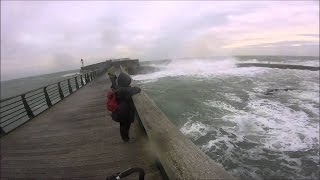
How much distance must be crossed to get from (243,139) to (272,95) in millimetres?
11923

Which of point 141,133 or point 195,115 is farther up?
point 141,133

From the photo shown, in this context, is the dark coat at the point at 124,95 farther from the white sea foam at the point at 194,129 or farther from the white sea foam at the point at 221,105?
the white sea foam at the point at 221,105

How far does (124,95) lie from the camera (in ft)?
15.6

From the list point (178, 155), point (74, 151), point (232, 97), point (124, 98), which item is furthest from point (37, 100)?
point (178, 155)

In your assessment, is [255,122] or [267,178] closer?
[267,178]

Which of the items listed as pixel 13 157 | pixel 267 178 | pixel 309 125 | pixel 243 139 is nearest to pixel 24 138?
pixel 13 157

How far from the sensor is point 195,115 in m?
15.2

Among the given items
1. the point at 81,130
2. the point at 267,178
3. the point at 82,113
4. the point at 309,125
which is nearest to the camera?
the point at 81,130

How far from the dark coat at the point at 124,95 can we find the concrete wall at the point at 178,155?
0.46 meters

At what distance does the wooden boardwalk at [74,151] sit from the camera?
4543 mm


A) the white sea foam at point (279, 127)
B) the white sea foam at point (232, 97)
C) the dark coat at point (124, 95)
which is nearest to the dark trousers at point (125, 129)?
the dark coat at point (124, 95)

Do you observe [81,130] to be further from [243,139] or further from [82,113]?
[243,139]

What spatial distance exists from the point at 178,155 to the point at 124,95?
6.98 feet

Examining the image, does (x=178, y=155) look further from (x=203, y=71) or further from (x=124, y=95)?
(x=203, y=71)
